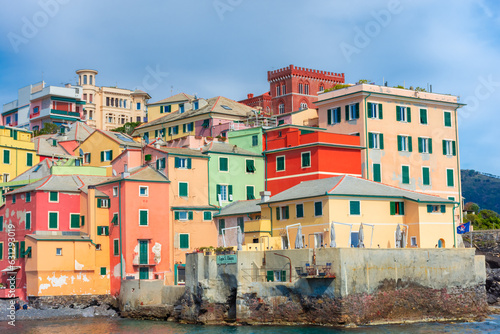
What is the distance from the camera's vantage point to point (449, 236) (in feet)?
190

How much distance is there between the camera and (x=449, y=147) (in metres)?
75.6

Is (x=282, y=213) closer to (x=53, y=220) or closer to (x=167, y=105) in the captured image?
(x=53, y=220)

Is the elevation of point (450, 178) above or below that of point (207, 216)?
above

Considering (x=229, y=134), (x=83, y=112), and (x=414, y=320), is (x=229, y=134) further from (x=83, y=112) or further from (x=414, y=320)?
(x=83, y=112)

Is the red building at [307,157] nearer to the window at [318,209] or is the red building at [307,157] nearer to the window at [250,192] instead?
the window at [250,192]

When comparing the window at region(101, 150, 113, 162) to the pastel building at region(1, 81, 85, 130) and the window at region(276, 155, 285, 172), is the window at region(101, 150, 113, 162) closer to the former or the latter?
the window at region(276, 155, 285, 172)

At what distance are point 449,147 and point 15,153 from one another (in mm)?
44782

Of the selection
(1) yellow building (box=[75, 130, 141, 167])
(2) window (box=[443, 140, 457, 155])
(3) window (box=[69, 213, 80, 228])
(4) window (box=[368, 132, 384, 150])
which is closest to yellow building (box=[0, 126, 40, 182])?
(1) yellow building (box=[75, 130, 141, 167])

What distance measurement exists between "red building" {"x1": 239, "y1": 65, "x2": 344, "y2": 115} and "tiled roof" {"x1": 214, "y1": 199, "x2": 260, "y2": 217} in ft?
152

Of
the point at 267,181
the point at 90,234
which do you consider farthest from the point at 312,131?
the point at 90,234

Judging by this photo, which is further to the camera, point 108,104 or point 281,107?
point 108,104

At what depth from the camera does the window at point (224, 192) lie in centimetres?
7081

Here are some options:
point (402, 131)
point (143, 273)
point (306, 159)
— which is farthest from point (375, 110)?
point (143, 273)

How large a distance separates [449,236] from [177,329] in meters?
21.6
